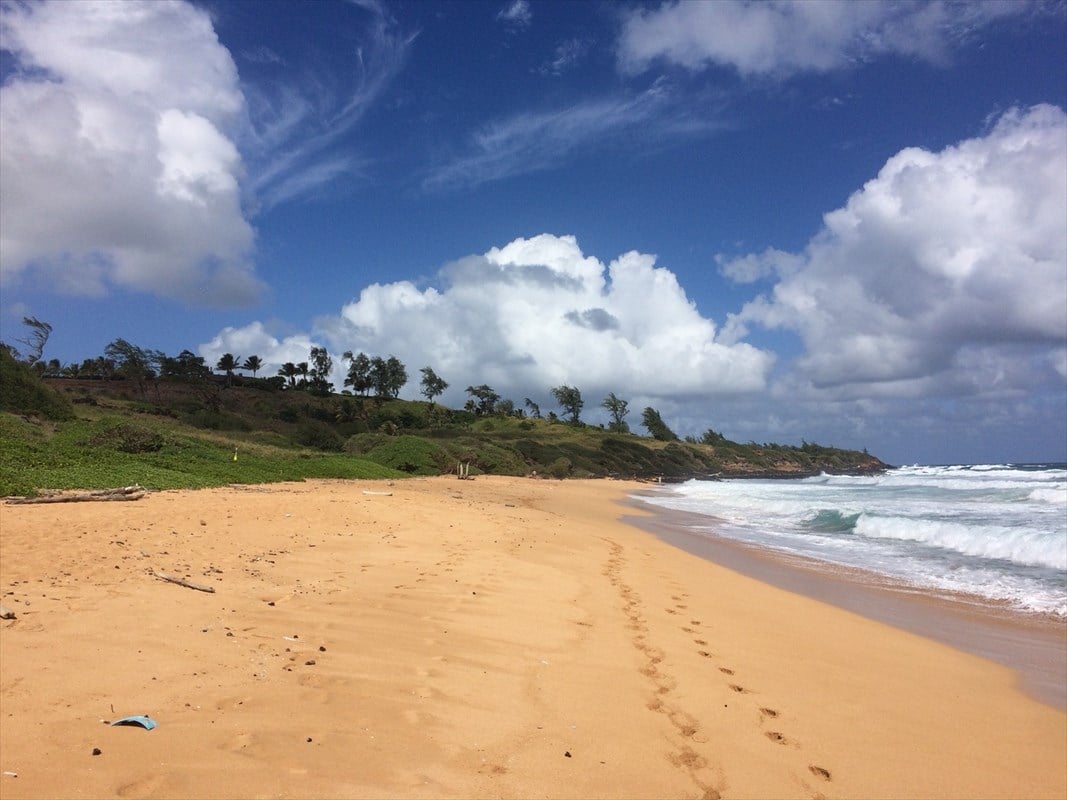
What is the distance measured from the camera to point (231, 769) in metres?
3.14

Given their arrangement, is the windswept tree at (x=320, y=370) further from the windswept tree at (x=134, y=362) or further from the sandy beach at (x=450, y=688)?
the sandy beach at (x=450, y=688)

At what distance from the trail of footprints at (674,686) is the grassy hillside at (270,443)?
11974 millimetres

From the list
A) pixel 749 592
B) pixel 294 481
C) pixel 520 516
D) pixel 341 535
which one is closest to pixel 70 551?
pixel 341 535

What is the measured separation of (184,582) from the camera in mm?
6488

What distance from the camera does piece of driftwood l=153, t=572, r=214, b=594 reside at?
6382 millimetres

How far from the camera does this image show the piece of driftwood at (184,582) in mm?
6382

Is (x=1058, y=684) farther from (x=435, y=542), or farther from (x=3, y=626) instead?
(x=3, y=626)

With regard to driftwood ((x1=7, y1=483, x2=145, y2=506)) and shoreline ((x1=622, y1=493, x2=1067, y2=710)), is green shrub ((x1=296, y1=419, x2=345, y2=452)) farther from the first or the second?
shoreline ((x1=622, y1=493, x2=1067, y2=710))

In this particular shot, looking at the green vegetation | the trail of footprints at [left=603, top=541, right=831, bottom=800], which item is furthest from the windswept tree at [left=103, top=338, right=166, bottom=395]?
the trail of footprints at [left=603, top=541, right=831, bottom=800]

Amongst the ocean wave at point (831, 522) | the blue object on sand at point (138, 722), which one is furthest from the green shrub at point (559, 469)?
the blue object on sand at point (138, 722)

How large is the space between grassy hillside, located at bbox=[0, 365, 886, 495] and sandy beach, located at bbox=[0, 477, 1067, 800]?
8505 millimetres

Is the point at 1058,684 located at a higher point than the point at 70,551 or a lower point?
lower

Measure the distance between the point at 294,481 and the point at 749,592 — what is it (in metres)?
16.5

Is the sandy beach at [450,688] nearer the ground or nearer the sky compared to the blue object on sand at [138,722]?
nearer the ground
